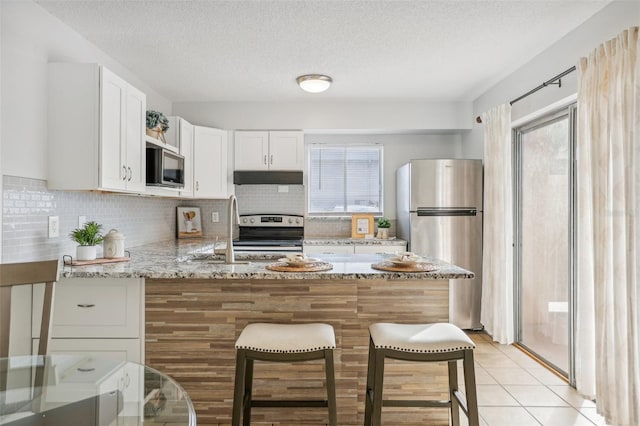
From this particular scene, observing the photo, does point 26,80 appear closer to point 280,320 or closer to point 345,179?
point 280,320

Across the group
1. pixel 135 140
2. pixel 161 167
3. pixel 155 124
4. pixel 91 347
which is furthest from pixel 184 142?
pixel 91 347

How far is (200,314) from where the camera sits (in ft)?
6.98

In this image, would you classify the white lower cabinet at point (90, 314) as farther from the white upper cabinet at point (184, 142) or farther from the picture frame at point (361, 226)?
the picture frame at point (361, 226)

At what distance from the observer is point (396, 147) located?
16.3ft

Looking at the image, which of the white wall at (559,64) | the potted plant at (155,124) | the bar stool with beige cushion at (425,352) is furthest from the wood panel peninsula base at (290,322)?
the white wall at (559,64)

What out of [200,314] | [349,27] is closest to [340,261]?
[200,314]

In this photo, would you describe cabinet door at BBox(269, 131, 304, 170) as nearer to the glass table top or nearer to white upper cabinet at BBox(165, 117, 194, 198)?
white upper cabinet at BBox(165, 117, 194, 198)

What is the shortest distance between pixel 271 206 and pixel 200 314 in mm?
2804

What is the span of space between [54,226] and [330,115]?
2919 millimetres

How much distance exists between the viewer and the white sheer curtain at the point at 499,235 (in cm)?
355

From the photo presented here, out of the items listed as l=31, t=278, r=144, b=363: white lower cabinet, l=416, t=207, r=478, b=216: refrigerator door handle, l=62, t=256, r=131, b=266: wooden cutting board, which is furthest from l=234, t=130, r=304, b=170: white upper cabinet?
l=31, t=278, r=144, b=363: white lower cabinet

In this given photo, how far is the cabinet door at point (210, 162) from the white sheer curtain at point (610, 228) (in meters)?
3.29

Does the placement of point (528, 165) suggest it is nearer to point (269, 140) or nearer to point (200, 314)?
point (269, 140)

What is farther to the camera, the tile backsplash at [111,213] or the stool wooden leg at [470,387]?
the tile backsplash at [111,213]
